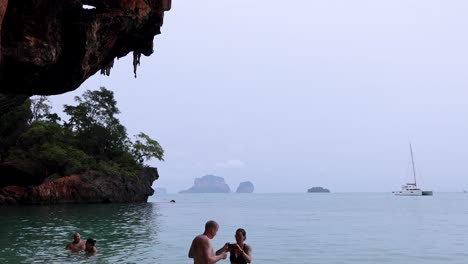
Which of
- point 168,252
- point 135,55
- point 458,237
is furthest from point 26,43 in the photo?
point 458,237

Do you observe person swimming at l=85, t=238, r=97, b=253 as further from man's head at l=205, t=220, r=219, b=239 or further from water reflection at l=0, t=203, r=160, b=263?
man's head at l=205, t=220, r=219, b=239

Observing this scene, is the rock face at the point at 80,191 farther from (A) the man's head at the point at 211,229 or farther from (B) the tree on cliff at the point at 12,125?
(A) the man's head at the point at 211,229

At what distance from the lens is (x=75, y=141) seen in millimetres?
70375

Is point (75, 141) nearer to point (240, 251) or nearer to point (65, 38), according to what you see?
point (65, 38)

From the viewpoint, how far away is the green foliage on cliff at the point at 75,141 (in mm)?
62978

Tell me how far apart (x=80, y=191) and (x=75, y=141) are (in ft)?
33.3

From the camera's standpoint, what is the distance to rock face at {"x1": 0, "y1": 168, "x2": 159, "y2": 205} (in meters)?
59.0

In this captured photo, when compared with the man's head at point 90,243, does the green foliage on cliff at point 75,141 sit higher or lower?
higher

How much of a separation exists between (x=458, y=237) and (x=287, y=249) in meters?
15.4

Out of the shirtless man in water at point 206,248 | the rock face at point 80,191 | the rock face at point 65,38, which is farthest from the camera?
the rock face at point 80,191

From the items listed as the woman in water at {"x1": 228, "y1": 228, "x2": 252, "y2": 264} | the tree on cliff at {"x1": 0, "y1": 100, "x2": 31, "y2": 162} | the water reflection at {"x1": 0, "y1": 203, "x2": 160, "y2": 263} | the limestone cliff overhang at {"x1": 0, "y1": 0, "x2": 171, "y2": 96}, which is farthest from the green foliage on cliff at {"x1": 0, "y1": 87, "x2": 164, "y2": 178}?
the woman in water at {"x1": 228, "y1": 228, "x2": 252, "y2": 264}

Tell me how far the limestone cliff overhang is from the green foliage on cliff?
147ft

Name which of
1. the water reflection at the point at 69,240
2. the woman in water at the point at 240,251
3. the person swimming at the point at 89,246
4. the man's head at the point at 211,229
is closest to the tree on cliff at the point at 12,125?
the water reflection at the point at 69,240

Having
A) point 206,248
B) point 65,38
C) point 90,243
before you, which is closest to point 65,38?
point 65,38
